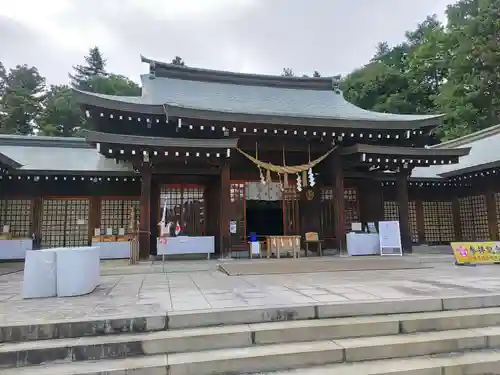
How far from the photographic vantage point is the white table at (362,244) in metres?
9.97

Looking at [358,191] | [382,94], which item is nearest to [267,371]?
[358,191]

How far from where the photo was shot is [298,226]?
1093cm

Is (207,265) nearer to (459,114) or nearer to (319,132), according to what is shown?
(319,132)

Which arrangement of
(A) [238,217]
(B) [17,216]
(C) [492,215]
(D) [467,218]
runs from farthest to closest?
(D) [467,218]
(C) [492,215]
(B) [17,216]
(A) [238,217]

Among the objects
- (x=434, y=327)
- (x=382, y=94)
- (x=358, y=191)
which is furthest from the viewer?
(x=382, y=94)

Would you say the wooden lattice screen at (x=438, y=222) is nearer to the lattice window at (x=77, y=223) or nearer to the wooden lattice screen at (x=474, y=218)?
the wooden lattice screen at (x=474, y=218)

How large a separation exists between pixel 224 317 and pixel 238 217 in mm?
6758

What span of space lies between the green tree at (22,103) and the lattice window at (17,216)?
21.4 meters

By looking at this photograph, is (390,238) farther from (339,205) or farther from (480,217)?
(480,217)

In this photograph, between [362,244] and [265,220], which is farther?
[265,220]

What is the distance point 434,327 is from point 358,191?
8629mm

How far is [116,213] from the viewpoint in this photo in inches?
464

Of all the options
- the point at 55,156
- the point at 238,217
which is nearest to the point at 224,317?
the point at 238,217

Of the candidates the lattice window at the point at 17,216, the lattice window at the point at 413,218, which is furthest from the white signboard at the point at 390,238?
the lattice window at the point at 17,216
